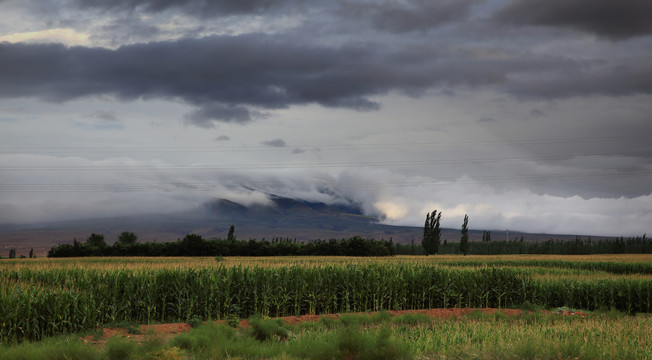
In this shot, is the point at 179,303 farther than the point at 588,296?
No

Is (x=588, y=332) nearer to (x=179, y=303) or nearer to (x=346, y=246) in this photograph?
(x=179, y=303)

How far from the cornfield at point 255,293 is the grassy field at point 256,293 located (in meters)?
0.06

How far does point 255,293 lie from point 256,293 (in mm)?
994

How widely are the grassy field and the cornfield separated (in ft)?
0.18

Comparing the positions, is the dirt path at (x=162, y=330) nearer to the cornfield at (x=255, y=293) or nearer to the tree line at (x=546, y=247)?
the cornfield at (x=255, y=293)

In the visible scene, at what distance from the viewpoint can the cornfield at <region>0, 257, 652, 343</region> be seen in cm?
2320

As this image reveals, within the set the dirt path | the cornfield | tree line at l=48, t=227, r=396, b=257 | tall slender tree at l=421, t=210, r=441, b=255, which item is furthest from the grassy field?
tall slender tree at l=421, t=210, r=441, b=255

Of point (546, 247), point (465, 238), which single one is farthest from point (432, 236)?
point (546, 247)

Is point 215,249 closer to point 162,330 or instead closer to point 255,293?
point 255,293

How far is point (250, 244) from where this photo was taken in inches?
3814

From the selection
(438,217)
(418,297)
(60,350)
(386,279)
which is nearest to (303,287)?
(386,279)

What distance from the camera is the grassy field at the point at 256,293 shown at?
23203 mm

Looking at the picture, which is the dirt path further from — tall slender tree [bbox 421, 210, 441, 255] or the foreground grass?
tall slender tree [bbox 421, 210, 441, 255]

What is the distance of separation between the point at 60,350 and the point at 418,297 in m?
22.4
